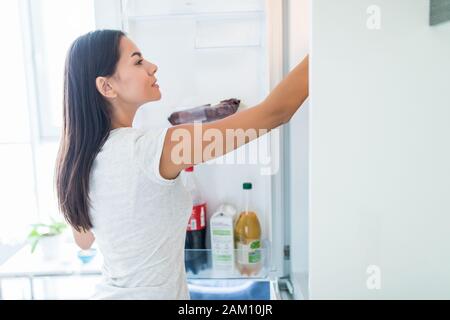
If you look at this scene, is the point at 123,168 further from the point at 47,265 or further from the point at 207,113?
the point at 47,265

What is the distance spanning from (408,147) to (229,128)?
0.29m

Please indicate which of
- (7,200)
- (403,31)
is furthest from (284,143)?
(7,200)

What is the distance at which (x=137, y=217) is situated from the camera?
28.1 inches

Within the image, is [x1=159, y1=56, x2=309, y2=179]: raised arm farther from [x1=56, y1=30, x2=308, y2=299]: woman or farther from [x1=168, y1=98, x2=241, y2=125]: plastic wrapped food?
[x1=168, y1=98, x2=241, y2=125]: plastic wrapped food

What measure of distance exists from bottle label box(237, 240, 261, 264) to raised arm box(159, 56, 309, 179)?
0.51m

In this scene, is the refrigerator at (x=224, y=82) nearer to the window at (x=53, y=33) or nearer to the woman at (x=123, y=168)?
the window at (x=53, y=33)

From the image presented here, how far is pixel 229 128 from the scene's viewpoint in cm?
65

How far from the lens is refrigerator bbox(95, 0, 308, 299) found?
3.43ft

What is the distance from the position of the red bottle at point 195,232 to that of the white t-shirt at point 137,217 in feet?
1.09

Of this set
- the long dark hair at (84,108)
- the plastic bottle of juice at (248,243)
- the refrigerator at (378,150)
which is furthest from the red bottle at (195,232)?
the refrigerator at (378,150)

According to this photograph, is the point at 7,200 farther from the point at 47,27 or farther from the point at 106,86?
the point at 106,86

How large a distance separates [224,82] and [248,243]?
0.48 m

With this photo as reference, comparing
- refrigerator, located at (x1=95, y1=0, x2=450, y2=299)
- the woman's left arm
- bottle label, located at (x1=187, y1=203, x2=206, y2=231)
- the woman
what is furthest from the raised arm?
bottle label, located at (x1=187, y1=203, x2=206, y2=231)

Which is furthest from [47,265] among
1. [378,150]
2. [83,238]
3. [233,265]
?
[378,150]
